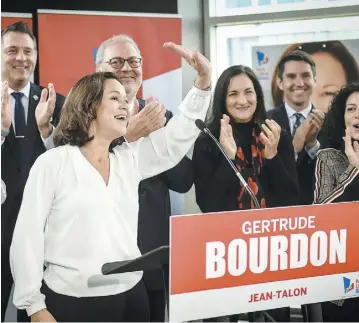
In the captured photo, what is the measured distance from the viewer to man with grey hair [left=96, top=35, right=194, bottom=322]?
11.2 feet

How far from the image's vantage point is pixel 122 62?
3.44 m

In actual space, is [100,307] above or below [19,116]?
below

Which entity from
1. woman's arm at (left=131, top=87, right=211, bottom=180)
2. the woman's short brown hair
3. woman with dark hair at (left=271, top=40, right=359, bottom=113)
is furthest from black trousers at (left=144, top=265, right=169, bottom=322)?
woman with dark hair at (left=271, top=40, right=359, bottom=113)

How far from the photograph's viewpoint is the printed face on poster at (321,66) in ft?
12.1

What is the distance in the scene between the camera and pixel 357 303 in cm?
393

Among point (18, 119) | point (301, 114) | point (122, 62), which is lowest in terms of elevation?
point (18, 119)

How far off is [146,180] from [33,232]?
614mm

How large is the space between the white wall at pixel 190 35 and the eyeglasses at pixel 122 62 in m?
0.24

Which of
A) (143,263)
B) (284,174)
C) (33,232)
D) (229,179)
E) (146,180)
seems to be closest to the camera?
(33,232)

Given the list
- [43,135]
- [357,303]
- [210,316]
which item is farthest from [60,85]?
[357,303]

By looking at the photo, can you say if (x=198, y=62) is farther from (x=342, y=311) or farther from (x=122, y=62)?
(x=342, y=311)

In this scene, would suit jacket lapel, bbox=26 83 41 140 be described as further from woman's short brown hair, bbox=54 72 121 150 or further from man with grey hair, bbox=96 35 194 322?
man with grey hair, bbox=96 35 194 322

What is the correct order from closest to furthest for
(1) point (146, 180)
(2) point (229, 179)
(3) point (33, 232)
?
(3) point (33, 232), (1) point (146, 180), (2) point (229, 179)

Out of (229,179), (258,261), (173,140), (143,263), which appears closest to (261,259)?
(258,261)
